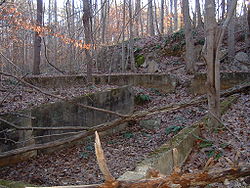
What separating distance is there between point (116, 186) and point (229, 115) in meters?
6.91

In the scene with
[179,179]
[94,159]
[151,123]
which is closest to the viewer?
[179,179]

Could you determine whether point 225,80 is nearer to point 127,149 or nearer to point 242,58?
point 242,58

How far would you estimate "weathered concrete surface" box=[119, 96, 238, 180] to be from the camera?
422 cm

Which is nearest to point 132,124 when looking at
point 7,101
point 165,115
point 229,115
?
point 165,115

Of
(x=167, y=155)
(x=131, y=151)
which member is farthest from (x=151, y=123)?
(x=167, y=155)

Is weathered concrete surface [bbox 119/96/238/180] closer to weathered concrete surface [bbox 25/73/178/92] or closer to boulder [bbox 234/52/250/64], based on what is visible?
weathered concrete surface [bbox 25/73/178/92]

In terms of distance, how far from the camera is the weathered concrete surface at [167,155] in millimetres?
4223

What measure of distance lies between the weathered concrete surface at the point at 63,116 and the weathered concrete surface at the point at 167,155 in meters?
2.35

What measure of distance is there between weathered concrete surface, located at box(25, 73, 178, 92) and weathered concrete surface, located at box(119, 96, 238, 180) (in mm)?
6189

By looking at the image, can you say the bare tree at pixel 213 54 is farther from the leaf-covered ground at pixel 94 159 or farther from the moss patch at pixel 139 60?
the moss patch at pixel 139 60

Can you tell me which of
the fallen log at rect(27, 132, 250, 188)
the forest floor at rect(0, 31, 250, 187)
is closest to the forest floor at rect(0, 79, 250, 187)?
the forest floor at rect(0, 31, 250, 187)

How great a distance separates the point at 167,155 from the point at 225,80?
7506 mm

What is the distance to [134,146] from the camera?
810cm

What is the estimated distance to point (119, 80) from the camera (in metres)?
14.1
